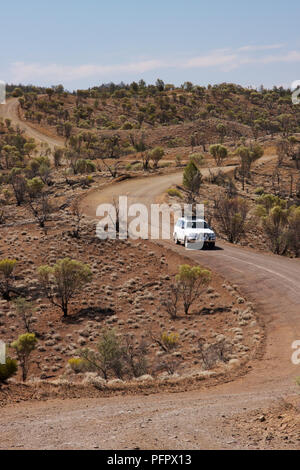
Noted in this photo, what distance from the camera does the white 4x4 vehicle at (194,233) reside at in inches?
1208

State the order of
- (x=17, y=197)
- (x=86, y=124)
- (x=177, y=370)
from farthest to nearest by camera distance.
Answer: (x=86, y=124) < (x=17, y=197) < (x=177, y=370)

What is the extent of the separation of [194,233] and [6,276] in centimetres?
1212

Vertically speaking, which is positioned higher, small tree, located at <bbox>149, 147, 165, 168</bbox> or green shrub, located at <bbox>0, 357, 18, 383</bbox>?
small tree, located at <bbox>149, 147, 165, 168</bbox>

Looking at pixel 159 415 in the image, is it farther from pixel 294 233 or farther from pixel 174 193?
pixel 174 193

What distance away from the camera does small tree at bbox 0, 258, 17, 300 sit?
26866 mm

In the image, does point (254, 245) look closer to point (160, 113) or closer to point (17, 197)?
point (17, 197)

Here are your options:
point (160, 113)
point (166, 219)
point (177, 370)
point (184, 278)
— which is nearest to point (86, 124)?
point (160, 113)

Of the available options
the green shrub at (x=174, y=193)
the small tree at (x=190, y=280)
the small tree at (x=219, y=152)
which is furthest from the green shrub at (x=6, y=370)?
the small tree at (x=219, y=152)

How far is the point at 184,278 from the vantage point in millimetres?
24016

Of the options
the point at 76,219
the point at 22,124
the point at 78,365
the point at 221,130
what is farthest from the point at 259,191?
the point at 22,124

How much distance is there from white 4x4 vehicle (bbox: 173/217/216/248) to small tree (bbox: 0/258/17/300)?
1104 centimetres

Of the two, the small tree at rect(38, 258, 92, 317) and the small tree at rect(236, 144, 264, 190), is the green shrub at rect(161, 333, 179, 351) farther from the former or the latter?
the small tree at rect(236, 144, 264, 190)

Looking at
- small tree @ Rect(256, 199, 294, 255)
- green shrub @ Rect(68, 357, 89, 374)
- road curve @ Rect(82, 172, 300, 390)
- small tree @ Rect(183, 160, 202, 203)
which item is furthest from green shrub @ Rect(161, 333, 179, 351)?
small tree @ Rect(183, 160, 202, 203)

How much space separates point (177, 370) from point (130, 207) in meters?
26.1
